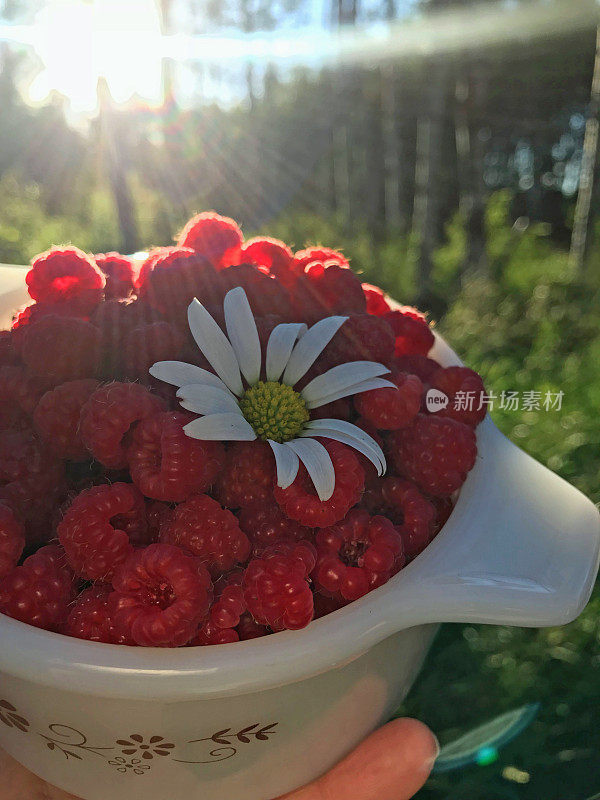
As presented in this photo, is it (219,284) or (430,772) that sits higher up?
(219,284)

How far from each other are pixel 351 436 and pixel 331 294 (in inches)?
9.3

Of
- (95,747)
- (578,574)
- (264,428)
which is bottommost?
(95,747)

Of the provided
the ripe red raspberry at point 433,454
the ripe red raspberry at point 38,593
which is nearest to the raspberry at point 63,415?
the ripe red raspberry at point 38,593

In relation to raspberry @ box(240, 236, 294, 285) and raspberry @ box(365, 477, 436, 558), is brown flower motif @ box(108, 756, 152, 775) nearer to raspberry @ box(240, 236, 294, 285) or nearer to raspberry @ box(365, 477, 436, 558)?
raspberry @ box(365, 477, 436, 558)

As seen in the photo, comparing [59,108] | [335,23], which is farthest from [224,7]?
[59,108]

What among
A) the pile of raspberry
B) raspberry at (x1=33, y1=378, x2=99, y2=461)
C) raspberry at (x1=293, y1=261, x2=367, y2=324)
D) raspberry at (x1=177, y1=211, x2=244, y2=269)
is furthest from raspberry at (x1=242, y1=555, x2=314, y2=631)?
raspberry at (x1=177, y1=211, x2=244, y2=269)

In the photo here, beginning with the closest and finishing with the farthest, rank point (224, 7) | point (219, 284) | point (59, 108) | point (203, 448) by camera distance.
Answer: point (203, 448), point (219, 284), point (224, 7), point (59, 108)

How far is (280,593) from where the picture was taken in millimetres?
542

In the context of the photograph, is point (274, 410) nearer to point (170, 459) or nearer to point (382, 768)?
point (170, 459)

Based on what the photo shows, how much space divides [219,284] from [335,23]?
3602 mm

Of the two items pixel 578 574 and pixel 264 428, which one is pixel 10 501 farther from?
pixel 578 574

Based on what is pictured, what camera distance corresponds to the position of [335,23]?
3.79m

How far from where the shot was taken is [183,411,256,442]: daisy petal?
57 centimetres

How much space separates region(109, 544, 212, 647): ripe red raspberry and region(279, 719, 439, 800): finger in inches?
12.8
